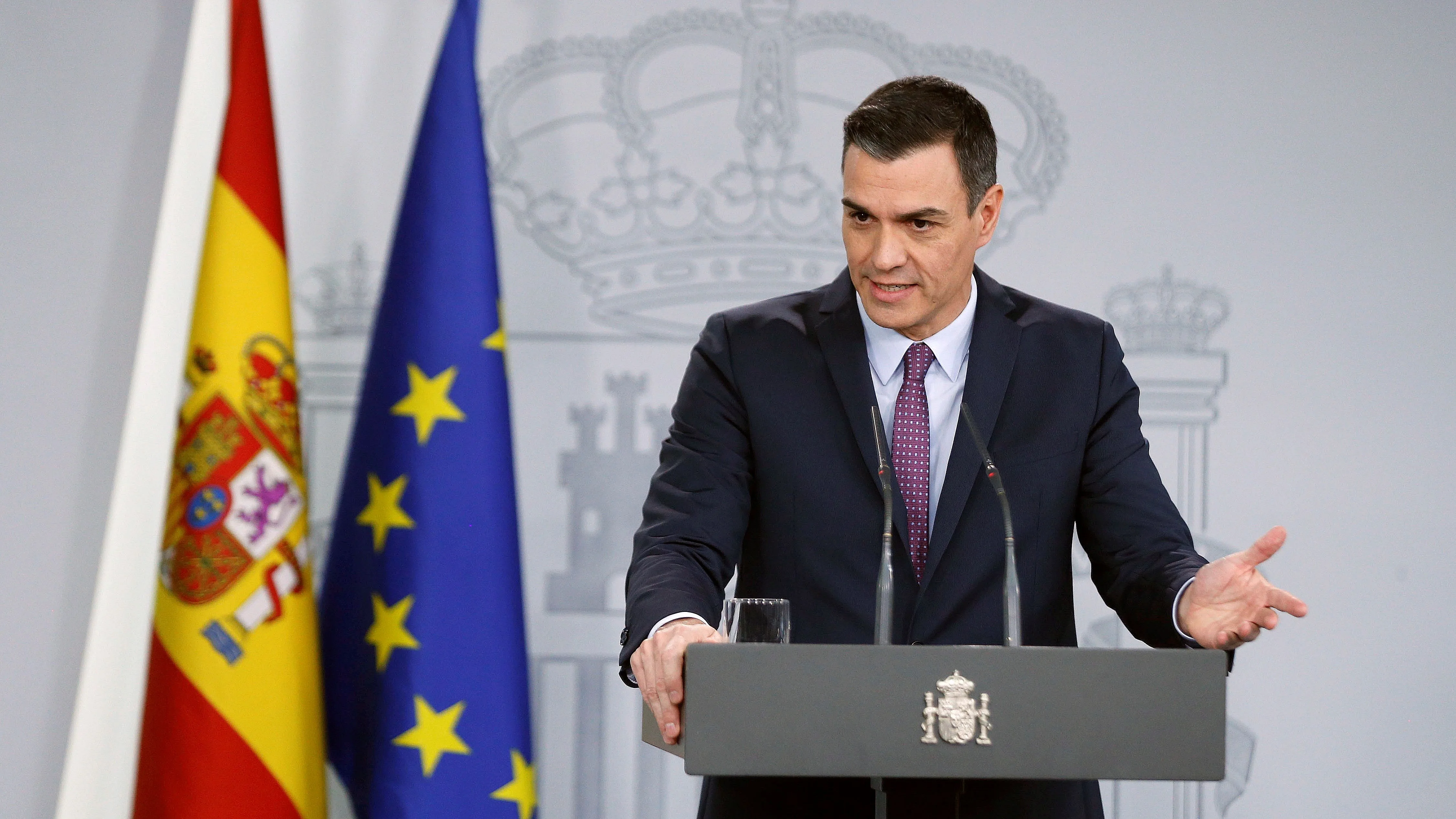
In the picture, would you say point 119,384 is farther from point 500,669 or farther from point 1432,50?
point 1432,50

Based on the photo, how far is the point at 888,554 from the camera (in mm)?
1306

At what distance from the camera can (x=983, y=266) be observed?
10.3 ft

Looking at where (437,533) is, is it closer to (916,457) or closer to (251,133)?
(251,133)

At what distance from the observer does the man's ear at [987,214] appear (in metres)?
1.83

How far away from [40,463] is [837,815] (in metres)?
2.30

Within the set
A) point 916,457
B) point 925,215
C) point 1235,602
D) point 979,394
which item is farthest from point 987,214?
point 1235,602

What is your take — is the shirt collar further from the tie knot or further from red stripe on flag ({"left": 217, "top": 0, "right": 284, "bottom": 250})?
red stripe on flag ({"left": 217, "top": 0, "right": 284, "bottom": 250})

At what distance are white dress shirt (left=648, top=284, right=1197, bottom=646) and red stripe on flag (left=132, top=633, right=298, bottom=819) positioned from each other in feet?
4.96

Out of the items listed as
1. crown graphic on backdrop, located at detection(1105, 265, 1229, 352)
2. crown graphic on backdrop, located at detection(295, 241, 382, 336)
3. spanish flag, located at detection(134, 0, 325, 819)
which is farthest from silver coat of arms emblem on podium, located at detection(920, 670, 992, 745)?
crown graphic on backdrop, located at detection(295, 241, 382, 336)

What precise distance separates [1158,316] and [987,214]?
1.39m

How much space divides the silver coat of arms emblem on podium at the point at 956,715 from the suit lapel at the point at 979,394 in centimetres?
53

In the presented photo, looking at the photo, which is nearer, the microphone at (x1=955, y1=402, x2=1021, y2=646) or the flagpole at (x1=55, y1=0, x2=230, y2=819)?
the microphone at (x1=955, y1=402, x2=1021, y2=646)

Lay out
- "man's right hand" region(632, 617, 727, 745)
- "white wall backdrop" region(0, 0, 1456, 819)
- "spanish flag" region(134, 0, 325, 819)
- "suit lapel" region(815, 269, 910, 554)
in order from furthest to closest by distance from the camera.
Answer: "white wall backdrop" region(0, 0, 1456, 819)
"spanish flag" region(134, 0, 325, 819)
"suit lapel" region(815, 269, 910, 554)
"man's right hand" region(632, 617, 727, 745)

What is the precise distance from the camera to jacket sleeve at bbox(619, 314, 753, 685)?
160cm
